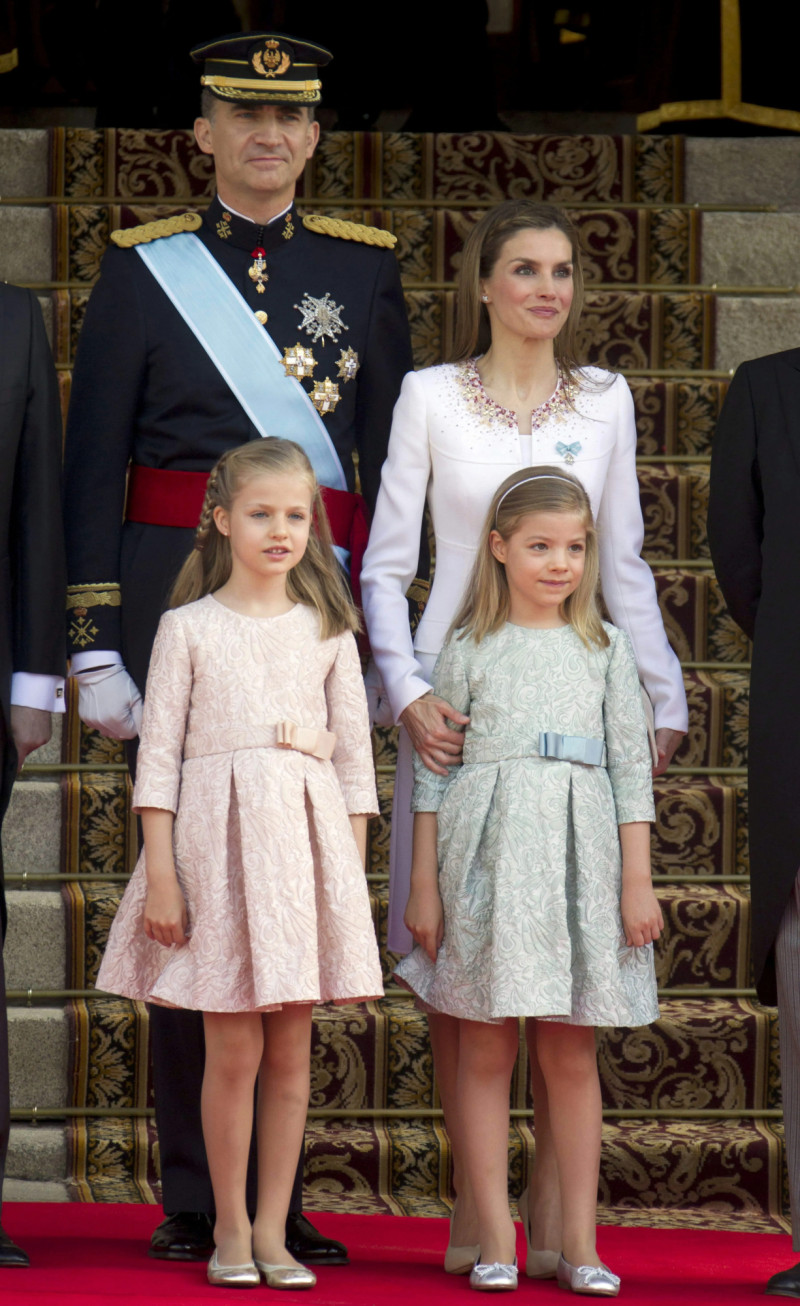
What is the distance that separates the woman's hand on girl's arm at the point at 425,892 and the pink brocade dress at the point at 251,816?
87 mm

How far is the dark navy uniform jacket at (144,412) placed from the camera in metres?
2.66

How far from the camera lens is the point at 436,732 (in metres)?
2.58

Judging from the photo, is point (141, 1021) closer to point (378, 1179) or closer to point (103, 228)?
point (378, 1179)

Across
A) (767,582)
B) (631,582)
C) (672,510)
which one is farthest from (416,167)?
(767,582)

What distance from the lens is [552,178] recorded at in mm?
4930

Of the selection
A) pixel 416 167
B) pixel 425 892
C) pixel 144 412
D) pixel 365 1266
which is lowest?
pixel 365 1266

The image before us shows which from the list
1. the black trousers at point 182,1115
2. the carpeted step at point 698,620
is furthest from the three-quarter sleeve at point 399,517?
the carpeted step at point 698,620

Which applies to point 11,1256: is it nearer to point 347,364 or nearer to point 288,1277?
point 288,1277

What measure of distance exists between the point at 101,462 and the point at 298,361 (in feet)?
1.00

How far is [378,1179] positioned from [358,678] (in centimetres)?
117

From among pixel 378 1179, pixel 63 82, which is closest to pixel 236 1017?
pixel 378 1179

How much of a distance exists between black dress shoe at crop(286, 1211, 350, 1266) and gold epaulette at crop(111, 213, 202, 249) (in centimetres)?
135

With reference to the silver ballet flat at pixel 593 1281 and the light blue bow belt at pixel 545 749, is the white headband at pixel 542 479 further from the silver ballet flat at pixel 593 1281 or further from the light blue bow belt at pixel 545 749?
the silver ballet flat at pixel 593 1281

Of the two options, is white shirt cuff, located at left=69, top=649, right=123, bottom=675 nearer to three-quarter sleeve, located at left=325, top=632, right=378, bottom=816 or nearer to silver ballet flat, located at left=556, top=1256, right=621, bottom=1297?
three-quarter sleeve, located at left=325, top=632, right=378, bottom=816
